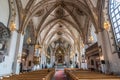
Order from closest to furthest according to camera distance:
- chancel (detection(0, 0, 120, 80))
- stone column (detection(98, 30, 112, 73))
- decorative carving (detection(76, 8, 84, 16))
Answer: chancel (detection(0, 0, 120, 80)) → stone column (detection(98, 30, 112, 73)) → decorative carving (detection(76, 8, 84, 16))

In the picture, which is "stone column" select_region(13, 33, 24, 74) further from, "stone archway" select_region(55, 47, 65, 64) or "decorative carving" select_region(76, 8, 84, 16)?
"stone archway" select_region(55, 47, 65, 64)

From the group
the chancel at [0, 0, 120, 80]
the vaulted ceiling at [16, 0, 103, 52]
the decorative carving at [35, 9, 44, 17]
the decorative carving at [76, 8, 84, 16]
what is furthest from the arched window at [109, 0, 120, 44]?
the decorative carving at [35, 9, 44, 17]

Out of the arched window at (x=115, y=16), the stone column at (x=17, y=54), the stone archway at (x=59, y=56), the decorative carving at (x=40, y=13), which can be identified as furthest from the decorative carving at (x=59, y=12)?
the stone archway at (x=59, y=56)

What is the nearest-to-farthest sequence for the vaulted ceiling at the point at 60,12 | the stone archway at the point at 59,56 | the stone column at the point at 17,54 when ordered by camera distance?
the stone column at the point at 17,54 → the vaulted ceiling at the point at 60,12 → the stone archway at the point at 59,56

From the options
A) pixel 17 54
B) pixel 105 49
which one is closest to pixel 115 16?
pixel 105 49

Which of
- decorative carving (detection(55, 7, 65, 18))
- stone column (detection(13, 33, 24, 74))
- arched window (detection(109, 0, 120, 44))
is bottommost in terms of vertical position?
stone column (detection(13, 33, 24, 74))

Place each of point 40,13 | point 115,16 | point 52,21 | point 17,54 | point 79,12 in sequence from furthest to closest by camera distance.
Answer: point 52,21, point 40,13, point 79,12, point 17,54, point 115,16

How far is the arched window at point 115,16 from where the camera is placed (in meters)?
8.56

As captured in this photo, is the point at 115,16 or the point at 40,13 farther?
the point at 40,13

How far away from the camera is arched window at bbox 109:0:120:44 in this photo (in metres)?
8.56

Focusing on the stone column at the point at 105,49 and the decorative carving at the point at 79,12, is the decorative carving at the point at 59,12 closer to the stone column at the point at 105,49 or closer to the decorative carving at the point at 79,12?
the decorative carving at the point at 79,12

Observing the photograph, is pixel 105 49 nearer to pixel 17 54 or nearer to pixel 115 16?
pixel 115 16

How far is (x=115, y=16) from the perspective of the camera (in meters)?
8.94

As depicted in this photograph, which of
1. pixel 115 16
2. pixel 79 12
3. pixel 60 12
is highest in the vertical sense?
pixel 60 12
